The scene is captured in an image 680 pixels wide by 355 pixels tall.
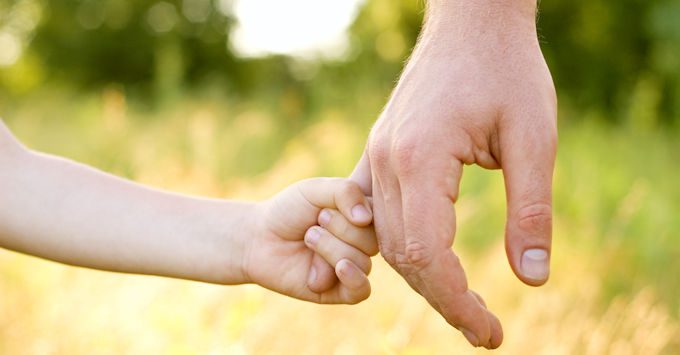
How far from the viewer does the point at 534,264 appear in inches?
50.6

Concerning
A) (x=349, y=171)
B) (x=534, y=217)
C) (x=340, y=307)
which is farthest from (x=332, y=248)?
Answer: (x=349, y=171)

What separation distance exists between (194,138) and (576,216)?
2.87 metres

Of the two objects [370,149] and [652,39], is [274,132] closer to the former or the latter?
[370,149]

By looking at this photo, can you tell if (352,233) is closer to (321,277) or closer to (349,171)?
(321,277)

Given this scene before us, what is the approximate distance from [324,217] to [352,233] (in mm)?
67

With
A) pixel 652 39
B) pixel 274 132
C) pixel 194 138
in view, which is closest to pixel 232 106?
pixel 274 132

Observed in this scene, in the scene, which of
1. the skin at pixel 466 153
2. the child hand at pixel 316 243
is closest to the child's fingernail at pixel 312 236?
the child hand at pixel 316 243

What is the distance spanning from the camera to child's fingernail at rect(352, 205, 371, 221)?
147 cm

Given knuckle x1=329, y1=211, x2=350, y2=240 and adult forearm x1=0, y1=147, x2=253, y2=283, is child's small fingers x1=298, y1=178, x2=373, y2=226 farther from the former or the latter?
adult forearm x1=0, y1=147, x2=253, y2=283

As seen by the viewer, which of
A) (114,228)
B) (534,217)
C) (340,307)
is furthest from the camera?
(340,307)

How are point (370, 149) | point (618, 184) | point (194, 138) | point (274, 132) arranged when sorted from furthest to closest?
point (274, 132) → point (194, 138) → point (618, 184) → point (370, 149)

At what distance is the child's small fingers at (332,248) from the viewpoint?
1563mm

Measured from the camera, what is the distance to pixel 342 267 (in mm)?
1535

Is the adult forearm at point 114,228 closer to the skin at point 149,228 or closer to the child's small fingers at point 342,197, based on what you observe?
the skin at point 149,228
